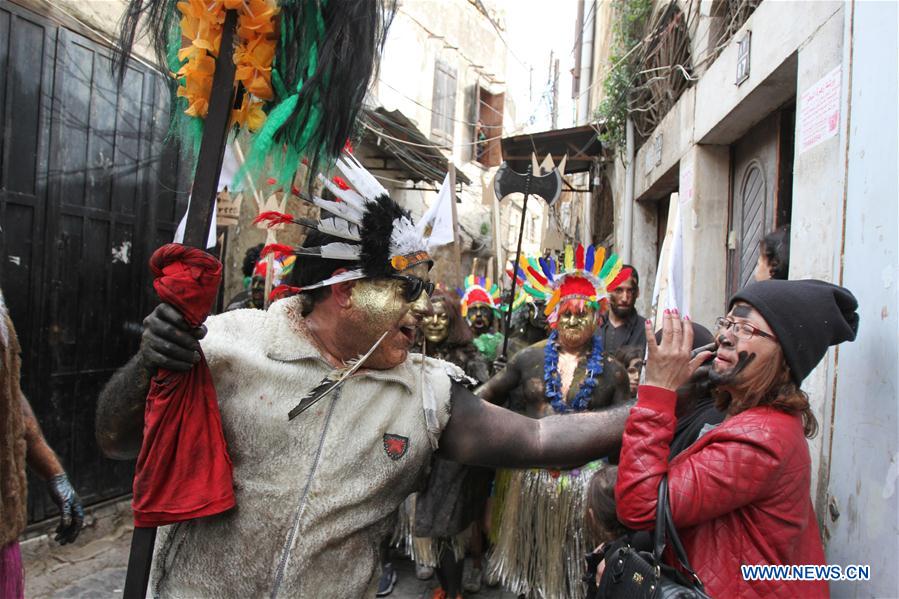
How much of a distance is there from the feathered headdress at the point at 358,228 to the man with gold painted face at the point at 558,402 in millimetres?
2465

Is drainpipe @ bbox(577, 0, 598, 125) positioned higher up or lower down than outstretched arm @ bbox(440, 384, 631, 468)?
higher up

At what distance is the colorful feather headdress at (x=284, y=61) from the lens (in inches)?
71.9

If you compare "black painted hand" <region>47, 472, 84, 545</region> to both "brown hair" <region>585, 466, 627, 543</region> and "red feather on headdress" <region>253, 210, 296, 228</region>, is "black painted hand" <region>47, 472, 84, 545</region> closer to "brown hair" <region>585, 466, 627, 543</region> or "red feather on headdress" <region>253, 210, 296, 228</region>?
"red feather on headdress" <region>253, 210, 296, 228</region>

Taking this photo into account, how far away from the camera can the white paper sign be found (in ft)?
9.86

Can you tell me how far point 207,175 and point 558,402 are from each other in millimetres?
3011

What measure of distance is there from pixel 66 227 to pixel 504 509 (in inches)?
152

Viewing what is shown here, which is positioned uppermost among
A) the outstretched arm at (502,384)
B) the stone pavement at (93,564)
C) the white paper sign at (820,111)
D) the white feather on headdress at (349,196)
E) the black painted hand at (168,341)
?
the white paper sign at (820,111)

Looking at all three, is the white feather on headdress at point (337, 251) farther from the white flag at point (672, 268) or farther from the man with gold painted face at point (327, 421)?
Answer: the white flag at point (672, 268)

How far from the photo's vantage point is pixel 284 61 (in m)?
1.89

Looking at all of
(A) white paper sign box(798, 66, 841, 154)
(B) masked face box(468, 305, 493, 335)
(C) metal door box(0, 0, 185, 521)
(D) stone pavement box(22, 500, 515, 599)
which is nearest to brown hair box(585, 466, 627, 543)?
(A) white paper sign box(798, 66, 841, 154)

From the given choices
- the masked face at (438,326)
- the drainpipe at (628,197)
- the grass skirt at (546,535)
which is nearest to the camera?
the grass skirt at (546,535)

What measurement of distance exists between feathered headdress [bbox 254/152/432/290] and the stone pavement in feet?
12.3

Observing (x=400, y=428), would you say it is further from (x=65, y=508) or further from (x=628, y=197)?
(x=628, y=197)

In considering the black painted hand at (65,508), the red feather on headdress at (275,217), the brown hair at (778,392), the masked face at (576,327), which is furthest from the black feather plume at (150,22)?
the masked face at (576,327)
